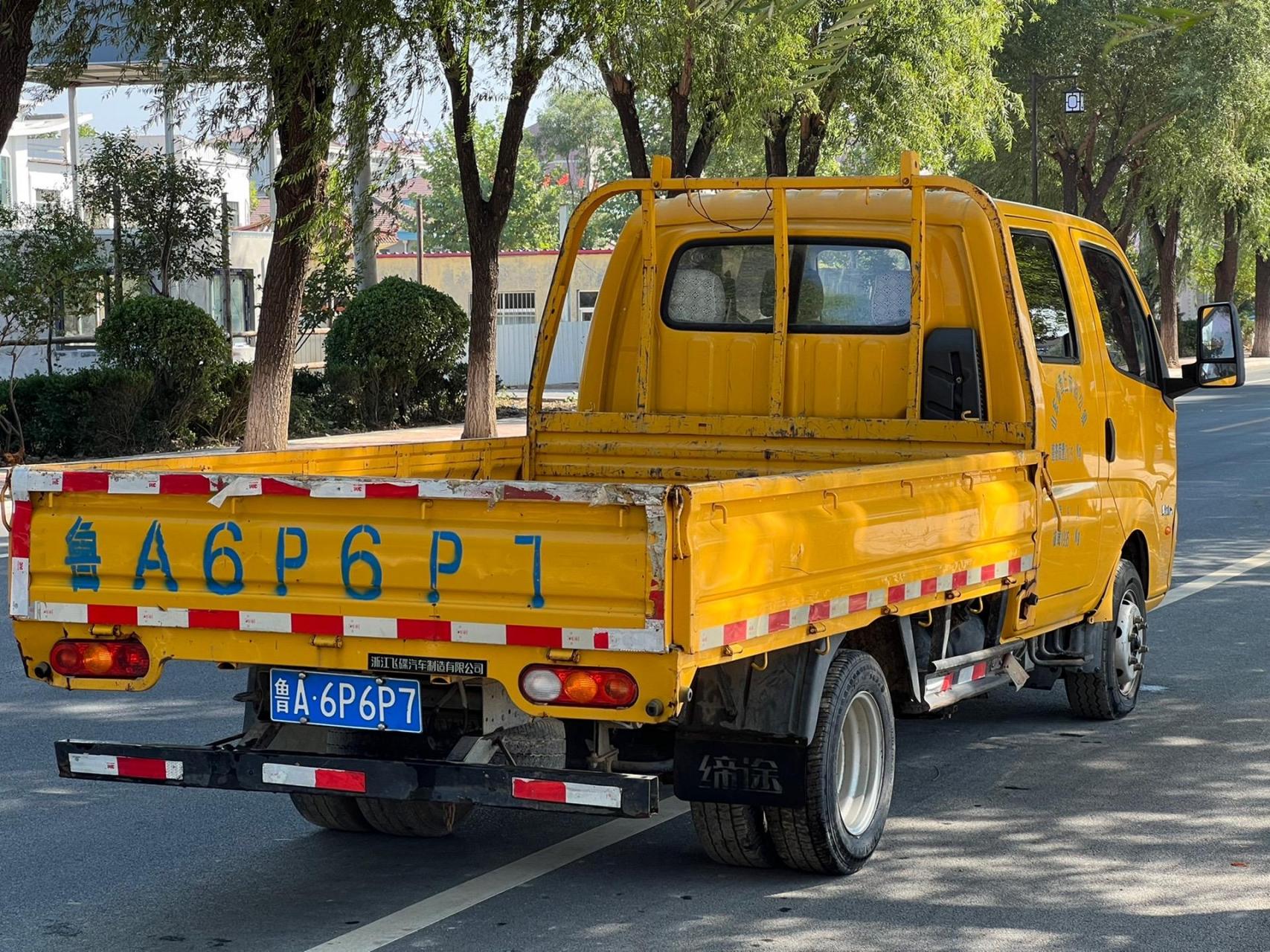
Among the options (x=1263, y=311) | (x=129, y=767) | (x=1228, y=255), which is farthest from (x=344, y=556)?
(x=1263, y=311)

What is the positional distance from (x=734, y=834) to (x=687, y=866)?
1.03ft

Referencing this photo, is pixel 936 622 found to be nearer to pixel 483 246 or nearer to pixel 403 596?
pixel 403 596

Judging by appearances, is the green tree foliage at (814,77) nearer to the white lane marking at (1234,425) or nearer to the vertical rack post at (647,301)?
the white lane marking at (1234,425)

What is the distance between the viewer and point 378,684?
5125mm

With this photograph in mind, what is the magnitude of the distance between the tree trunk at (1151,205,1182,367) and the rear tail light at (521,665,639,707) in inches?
1983

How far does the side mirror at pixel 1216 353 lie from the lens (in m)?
8.32

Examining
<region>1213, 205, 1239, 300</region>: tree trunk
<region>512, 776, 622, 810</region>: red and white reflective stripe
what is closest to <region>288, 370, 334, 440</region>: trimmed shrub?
<region>512, 776, 622, 810</region>: red and white reflective stripe

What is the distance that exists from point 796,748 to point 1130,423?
3.52 metres

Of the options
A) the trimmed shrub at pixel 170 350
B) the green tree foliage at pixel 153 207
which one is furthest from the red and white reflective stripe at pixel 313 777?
the green tree foliage at pixel 153 207

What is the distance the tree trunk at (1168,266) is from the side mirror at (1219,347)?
45779mm

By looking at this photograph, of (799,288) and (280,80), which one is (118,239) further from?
(799,288)

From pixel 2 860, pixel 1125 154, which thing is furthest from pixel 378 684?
pixel 1125 154

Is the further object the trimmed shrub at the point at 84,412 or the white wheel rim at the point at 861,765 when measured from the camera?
the trimmed shrub at the point at 84,412

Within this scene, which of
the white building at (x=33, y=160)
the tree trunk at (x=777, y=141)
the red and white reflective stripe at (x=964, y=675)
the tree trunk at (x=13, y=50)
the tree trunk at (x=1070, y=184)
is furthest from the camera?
the white building at (x=33, y=160)
